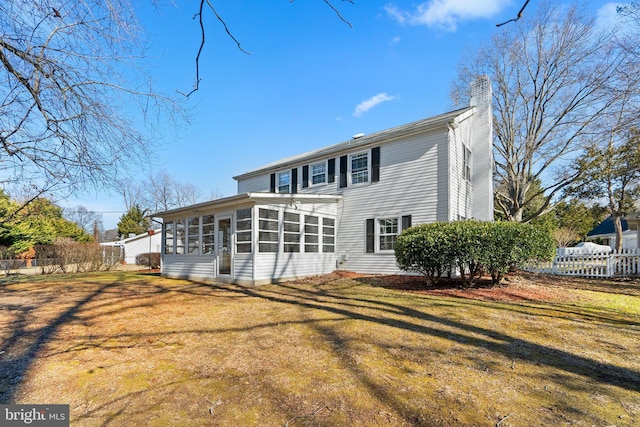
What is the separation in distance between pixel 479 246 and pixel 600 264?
8.12 metres

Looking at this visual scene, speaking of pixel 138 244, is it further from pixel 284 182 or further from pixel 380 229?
pixel 380 229

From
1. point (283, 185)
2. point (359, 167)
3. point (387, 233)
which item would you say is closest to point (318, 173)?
point (359, 167)

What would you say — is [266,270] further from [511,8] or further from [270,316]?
[511,8]

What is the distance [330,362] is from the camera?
3770 millimetres

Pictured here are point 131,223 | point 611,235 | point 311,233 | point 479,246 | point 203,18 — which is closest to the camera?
point 203,18

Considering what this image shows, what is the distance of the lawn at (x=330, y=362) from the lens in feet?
8.86

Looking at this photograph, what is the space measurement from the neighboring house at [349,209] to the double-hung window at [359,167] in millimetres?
43

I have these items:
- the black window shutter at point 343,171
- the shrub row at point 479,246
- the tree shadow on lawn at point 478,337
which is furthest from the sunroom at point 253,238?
the shrub row at point 479,246

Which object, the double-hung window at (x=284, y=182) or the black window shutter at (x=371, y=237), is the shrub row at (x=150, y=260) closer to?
the double-hung window at (x=284, y=182)

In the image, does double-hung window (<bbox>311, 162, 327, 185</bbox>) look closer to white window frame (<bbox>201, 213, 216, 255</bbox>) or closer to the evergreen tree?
white window frame (<bbox>201, 213, 216, 255</bbox>)

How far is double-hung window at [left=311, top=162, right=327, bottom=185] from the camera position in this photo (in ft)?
47.4

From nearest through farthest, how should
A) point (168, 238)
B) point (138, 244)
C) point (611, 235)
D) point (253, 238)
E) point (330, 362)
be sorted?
point (330, 362) → point (253, 238) → point (168, 238) → point (611, 235) → point (138, 244)

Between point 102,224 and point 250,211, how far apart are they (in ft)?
183

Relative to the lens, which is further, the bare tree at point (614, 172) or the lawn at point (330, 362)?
the bare tree at point (614, 172)
